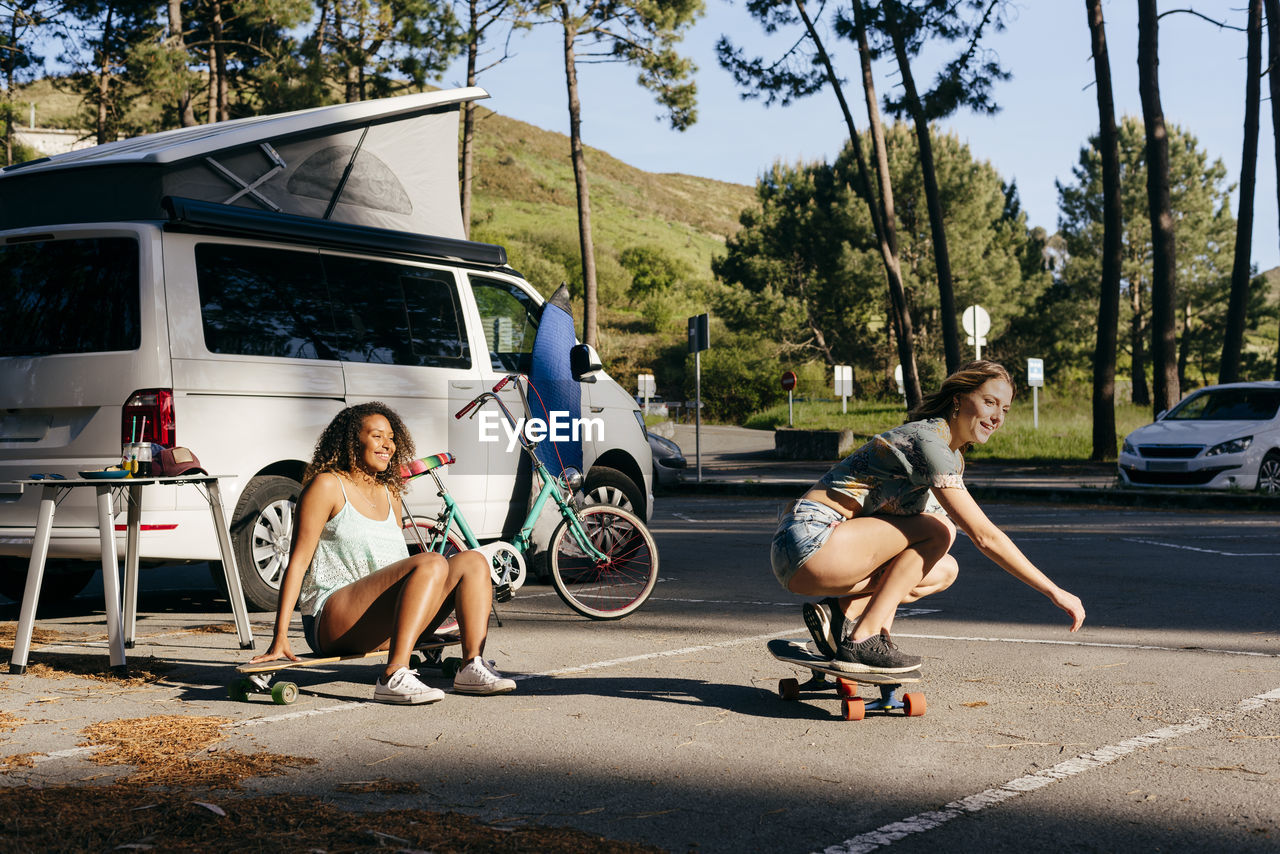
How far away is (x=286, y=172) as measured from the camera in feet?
27.4

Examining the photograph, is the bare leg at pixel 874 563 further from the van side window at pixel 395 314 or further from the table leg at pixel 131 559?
the van side window at pixel 395 314

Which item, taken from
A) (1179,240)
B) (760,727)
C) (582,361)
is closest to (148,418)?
(582,361)

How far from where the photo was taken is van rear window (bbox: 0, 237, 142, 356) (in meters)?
6.98

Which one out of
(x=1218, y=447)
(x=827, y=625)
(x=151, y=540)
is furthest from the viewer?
(x=1218, y=447)

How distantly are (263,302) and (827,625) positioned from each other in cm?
423

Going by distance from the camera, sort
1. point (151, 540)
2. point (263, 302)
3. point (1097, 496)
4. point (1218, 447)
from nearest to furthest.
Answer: point (151, 540), point (263, 302), point (1218, 447), point (1097, 496)

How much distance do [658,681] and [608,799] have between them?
1.94 metres

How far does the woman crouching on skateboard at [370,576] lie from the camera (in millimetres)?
5148

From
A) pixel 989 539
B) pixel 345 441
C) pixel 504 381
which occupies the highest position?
pixel 504 381

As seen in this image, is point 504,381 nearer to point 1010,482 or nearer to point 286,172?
point 286,172

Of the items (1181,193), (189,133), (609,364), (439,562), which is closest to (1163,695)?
(439,562)

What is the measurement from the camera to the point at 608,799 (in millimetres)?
3904

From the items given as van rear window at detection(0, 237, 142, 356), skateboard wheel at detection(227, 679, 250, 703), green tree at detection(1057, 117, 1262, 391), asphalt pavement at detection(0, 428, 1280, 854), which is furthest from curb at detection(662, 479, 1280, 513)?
green tree at detection(1057, 117, 1262, 391)

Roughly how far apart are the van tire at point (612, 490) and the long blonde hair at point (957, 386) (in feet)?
15.1
